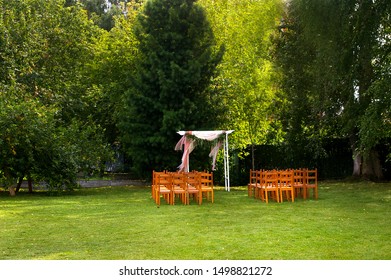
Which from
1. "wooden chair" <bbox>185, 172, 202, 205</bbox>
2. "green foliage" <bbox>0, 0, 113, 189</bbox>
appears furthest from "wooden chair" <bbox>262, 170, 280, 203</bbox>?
"green foliage" <bbox>0, 0, 113, 189</bbox>

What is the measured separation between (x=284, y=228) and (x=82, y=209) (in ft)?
22.2

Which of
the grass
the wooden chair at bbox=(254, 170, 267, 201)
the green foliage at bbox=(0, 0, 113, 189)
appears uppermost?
the green foliage at bbox=(0, 0, 113, 189)

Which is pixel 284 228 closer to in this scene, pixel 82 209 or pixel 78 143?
pixel 82 209

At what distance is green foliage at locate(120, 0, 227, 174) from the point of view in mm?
25797

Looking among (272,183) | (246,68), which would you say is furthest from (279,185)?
(246,68)

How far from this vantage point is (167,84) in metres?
25.6

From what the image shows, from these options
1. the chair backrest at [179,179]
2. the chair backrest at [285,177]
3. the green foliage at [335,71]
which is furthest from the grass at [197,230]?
the green foliage at [335,71]

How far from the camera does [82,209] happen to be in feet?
54.4

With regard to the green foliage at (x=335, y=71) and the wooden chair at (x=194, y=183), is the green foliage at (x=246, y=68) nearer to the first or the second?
the green foliage at (x=335, y=71)

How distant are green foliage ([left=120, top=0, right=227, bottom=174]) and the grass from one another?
721cm

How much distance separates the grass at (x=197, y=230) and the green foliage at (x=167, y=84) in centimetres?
721

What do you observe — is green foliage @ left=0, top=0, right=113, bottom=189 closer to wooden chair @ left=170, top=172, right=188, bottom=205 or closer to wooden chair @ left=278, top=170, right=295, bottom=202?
wooden chair @ left=170, top=172, right=188, bottom=205

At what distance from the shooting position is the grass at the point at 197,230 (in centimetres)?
941

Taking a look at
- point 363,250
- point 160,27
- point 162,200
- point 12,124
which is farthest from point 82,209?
point 160,27
